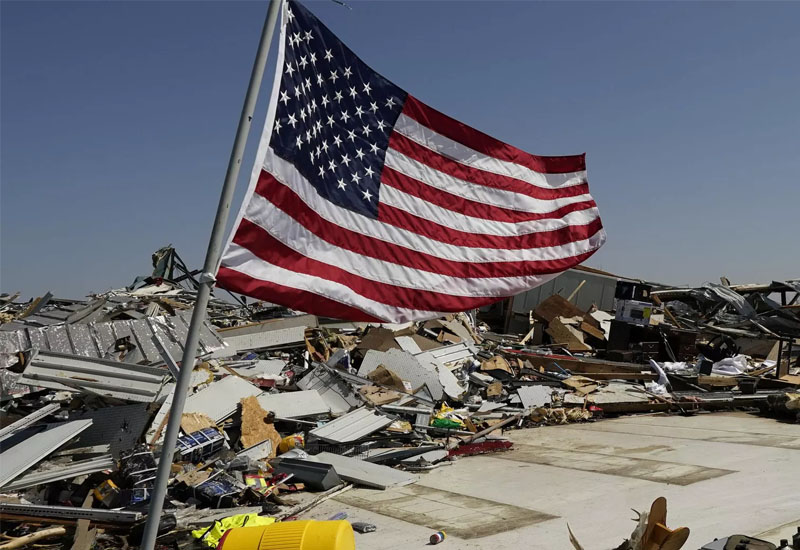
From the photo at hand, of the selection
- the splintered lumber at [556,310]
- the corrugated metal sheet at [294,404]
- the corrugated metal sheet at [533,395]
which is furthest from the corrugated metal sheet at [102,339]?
the splintered lumber at [556,310]

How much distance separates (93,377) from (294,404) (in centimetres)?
345

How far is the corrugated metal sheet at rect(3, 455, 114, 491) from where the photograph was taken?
23.1ft

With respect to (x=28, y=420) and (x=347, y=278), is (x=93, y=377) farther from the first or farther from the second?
(x=347, y=278)

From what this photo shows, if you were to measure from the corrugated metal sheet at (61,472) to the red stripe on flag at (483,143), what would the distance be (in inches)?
211

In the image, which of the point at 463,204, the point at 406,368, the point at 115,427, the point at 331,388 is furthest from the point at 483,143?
the point at 406,368

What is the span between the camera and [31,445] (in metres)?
7.39

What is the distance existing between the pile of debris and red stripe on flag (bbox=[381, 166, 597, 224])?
3270mm

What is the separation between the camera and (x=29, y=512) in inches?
253

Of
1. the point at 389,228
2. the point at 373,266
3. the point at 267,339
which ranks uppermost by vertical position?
the point at 389,228

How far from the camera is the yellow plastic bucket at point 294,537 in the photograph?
409cm

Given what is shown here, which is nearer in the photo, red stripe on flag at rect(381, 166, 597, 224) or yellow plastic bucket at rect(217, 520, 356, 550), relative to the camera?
yellow plastic bucket at rect(217, 520, 356, 550)

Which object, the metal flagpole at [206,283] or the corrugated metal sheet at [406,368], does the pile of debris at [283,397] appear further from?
the metal flagpole at [206,283]

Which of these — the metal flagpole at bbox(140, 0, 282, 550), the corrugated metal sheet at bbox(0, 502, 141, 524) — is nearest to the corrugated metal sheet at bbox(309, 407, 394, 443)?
the corrugated metal sheet at bbox(0, 502, 141, 524)

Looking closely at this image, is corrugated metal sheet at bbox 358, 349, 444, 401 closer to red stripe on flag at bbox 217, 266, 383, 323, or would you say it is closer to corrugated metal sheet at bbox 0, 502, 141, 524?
→ corrugated metal sheet at bbox 0, 502, 141, 524
